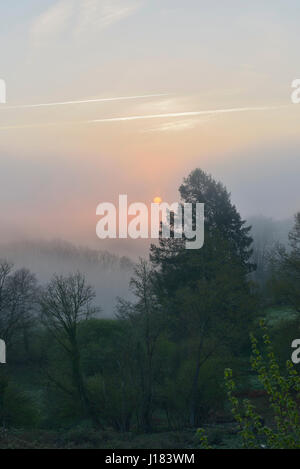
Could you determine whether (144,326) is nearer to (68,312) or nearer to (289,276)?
(68,312)

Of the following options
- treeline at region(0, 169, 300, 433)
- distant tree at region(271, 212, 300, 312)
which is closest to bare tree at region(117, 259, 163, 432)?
treeline at region(0, 169, 300, 433)

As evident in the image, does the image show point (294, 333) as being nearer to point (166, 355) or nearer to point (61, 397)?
point (166, 355)

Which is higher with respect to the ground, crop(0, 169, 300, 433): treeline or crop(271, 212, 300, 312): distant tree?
crop(271, 212, 300, 312): distant tree

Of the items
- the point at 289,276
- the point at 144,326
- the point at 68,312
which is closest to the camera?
the point at 144,326

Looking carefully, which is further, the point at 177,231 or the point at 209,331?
the point at 177,231

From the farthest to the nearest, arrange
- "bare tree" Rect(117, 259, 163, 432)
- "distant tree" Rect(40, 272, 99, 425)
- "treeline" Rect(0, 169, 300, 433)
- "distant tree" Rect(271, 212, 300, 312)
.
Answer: "distant tree" Rect(271, 212, 300, 312) < "distant tree" Rect(40, 272, 99, 425) < "treeline" Rect(0, 169, 300, 433) < "bare tree" Rect(117, 259, 163, 432)

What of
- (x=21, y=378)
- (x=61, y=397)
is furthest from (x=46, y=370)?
(x=21, y=378)

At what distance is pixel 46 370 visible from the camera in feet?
84.4

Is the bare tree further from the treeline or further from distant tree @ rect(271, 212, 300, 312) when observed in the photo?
distant tree @ rect(271, 212, 300, 312)

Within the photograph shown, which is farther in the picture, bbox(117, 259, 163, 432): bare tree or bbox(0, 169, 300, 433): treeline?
bbox(0, 169, 300, 433): treeline

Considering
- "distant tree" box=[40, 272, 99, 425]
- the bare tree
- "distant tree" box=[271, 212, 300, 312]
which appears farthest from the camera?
"distant tree" box=[271, 212, 300, 312]

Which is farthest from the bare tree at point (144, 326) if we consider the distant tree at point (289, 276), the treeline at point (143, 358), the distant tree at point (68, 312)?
the distant tree at point (289, 276)

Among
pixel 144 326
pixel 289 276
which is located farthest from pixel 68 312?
pixel 289 276

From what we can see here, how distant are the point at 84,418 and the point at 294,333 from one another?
41.5ft
